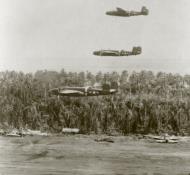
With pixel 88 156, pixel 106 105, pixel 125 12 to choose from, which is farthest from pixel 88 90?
pixel 125 12

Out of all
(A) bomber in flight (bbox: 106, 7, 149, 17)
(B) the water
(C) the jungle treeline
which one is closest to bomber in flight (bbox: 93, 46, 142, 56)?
(A) bomber in flight (bbox: 106, 7, 149, 17)

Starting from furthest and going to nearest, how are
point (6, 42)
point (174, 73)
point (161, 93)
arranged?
point (161, 93) → point (174, 73) → point (6, 42)

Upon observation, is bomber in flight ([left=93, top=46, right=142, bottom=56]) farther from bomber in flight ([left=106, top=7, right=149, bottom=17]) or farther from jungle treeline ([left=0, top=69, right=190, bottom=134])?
jungle treeline ([left=0, top=69, right=190, bottom=134])

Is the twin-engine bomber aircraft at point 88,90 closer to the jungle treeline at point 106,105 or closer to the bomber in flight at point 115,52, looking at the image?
the jungle treeline at point 106,105

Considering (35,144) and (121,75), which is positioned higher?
(121,75)

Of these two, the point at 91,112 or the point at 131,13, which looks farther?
the point at 91,112

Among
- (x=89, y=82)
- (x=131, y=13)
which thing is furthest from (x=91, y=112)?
(x=131, y=13)

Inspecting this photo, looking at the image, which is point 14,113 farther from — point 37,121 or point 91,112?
point 91,112

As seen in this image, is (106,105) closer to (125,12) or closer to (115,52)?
(115,52)
